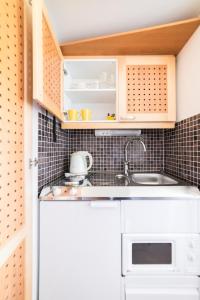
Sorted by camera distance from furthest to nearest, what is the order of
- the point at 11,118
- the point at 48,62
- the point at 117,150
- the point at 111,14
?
the point at 117,150
the point at 111,14
the point at 48,62
the point at 11,118

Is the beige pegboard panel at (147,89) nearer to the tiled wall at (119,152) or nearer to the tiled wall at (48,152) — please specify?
the tiled wall at (119,152)

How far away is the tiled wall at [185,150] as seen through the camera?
1216mm

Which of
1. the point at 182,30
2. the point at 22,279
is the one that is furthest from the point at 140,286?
the point at 182,30

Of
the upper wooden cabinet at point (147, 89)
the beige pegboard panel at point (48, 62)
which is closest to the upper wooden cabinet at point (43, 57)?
the beige pegboard panel at point (48, 62)

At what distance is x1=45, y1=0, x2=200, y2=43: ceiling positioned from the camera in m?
1.10

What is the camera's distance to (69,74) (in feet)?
5.55

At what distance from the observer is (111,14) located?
119cm

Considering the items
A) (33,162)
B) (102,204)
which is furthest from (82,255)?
(33,162)

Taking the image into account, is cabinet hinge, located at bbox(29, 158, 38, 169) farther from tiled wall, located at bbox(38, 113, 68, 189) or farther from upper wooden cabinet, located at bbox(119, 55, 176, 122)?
upper wooden cabinet, located at bbox(119, 55, 176, 122)

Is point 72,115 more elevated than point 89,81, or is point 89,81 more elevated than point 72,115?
point 89,81

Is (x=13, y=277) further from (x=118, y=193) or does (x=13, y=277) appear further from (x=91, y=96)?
(x=91, y=96)

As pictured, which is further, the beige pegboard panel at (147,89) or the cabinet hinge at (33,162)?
the beige pegboard panel at (147,89)

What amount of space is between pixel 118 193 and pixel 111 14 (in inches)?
43.4

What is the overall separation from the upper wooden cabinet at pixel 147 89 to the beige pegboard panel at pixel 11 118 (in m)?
0.86
